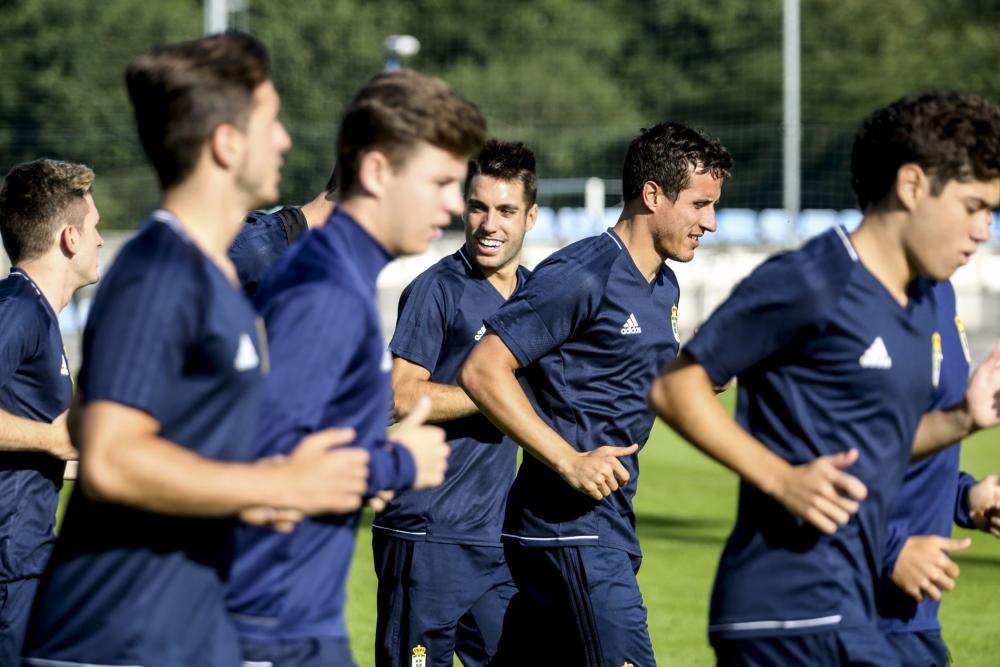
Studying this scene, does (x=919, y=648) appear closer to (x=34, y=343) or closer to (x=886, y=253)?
(x=886, y=253)

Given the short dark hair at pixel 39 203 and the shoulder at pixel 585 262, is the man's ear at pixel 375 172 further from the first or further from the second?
the short dark hair at pixel 39 203

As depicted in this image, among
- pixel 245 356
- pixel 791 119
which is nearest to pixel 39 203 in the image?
pixel 245 356

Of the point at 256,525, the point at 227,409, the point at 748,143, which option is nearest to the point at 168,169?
the point at 227,409

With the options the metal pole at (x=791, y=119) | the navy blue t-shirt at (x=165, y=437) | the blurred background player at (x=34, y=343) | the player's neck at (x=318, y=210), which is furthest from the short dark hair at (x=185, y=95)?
the metal pole at (x=791, y=119)

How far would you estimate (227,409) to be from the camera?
350 centimetres

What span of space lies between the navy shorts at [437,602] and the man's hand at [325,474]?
3472mm

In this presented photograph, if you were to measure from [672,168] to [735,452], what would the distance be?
8.69 ft

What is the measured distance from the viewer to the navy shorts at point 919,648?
4.69 metres

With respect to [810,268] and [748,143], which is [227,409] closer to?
[810,268]

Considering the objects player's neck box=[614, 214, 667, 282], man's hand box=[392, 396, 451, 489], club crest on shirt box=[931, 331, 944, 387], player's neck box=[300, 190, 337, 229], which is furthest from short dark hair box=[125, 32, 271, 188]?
player's neck box=[614, 214, 667, 282]

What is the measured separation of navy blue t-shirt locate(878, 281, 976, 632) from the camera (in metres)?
4.66

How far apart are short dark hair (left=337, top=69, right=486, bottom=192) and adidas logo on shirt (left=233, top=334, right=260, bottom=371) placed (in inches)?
23.3

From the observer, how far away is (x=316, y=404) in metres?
3.63

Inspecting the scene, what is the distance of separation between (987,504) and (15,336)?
3483 millimetres
